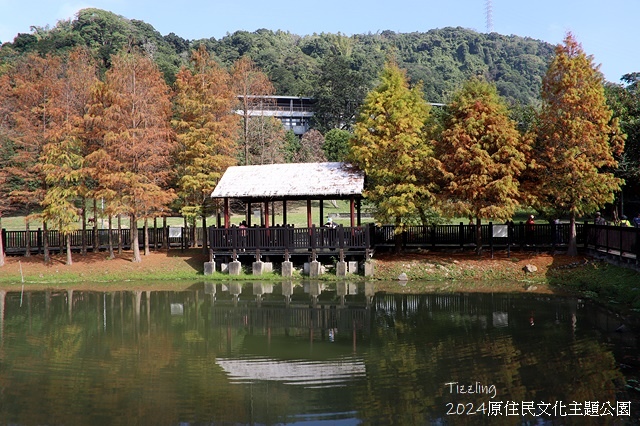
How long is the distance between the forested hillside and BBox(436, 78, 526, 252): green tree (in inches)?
217

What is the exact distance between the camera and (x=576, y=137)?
999 inches

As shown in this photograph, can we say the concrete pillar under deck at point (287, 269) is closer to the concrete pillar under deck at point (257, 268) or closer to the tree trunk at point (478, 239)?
the concrete pillar under deck at point (257, 268)

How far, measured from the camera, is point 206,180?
100 ft

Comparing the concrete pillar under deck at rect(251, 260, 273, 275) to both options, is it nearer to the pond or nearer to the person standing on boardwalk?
the pond

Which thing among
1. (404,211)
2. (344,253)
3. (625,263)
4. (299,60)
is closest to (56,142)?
(344,253)

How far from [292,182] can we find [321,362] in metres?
15.3

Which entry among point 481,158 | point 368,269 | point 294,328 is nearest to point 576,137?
point 481,158

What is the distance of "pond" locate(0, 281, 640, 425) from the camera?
9961mm

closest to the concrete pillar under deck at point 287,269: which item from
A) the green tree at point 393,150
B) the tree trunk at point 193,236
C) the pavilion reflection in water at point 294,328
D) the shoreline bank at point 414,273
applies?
the shoreline bank at point 414,273

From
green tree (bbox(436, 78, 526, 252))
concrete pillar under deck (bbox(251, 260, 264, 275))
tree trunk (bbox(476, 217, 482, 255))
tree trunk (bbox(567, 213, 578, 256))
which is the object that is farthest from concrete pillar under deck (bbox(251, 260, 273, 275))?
tree trunk (bbox(567, 213, 578, 256))

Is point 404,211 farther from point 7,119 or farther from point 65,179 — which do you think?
point 7,119

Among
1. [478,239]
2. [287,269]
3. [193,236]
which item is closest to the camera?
[287,269]

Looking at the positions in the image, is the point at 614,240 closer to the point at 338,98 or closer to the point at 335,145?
the point at 335,145

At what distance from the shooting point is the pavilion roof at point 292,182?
2656cm
